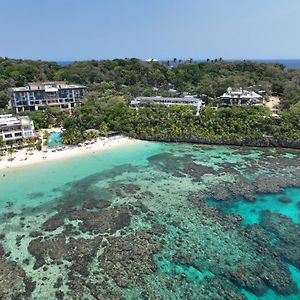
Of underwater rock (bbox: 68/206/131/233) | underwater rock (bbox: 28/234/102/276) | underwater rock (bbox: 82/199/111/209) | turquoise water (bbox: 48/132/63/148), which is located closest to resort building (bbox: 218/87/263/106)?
turquoise water (bbox: 48/132/63/148)

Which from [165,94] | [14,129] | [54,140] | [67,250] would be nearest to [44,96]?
[54,140]

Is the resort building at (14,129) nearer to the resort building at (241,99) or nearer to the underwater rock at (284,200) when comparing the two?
the underwater rock at (284,200)

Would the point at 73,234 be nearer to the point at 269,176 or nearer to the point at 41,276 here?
the point at 41,276

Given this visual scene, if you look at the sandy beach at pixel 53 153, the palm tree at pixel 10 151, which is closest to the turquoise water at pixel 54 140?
the sandy beach at pixel 53 153

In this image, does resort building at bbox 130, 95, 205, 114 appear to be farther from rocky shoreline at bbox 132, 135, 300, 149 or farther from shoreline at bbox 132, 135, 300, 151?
shoreline at bbox 132, 135, 300, 151

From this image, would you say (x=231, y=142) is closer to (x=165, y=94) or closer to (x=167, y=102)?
(x=167, y=102)

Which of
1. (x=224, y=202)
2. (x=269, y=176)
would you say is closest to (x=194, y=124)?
(x=269, y=176)
